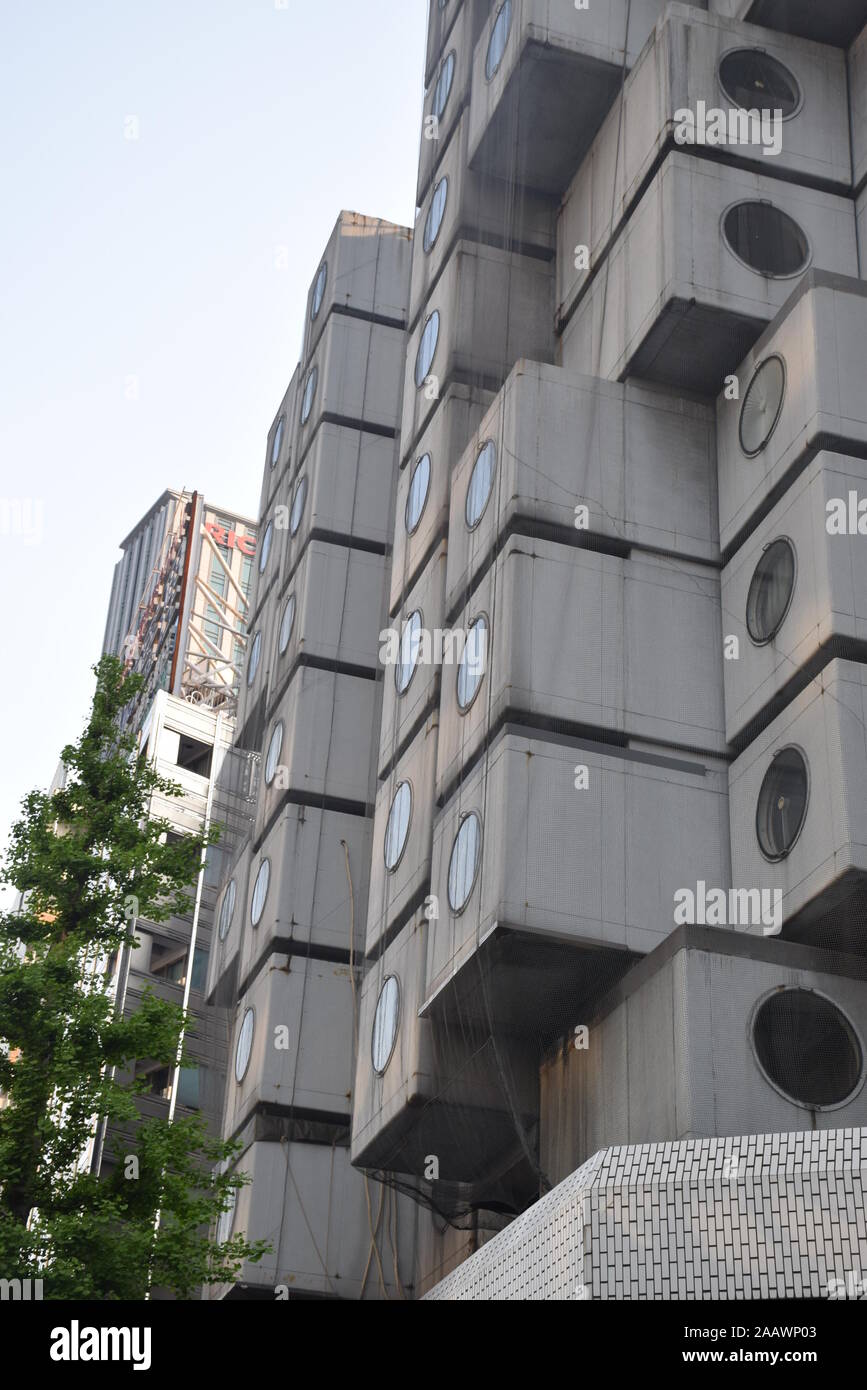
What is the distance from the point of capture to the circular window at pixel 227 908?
131ft

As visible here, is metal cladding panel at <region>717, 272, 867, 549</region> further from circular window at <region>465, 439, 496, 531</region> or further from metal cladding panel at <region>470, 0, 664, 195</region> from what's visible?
metal cladding panel at <region>470, 0, 664, 195</region>

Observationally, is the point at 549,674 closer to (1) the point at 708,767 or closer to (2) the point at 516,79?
(1) the point at 708,767

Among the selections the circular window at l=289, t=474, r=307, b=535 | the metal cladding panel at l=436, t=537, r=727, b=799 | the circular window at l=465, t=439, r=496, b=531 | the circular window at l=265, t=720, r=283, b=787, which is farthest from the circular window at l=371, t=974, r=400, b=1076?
the circular window at l=289, t=474, r=307, b=535

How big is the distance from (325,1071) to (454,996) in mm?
9858

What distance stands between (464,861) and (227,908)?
1724cm

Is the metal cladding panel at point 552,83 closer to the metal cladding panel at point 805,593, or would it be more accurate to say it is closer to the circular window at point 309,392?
the metal cladding panel at point 805,593

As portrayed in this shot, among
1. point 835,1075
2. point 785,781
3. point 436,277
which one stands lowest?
point 835,1075

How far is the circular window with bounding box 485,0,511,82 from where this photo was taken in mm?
32438

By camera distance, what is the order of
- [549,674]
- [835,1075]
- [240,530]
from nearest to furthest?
[835,1075], [549,674], [240,530]

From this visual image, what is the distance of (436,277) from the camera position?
34594mm

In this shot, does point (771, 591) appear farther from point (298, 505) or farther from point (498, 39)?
point (298, 505)

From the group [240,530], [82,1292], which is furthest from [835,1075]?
[240,530]

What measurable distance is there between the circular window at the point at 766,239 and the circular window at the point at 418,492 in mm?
7330

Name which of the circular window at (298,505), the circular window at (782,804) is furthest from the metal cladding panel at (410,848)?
the circular window at (298,505)
